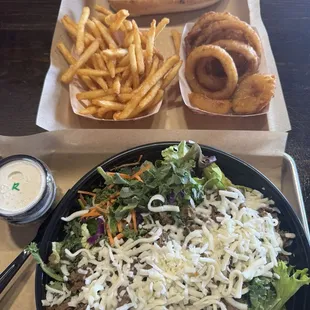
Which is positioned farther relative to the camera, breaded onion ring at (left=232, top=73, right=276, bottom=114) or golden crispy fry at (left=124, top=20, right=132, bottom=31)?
golden crispy fry at (left=124, top=20, right=132, bottom=31)

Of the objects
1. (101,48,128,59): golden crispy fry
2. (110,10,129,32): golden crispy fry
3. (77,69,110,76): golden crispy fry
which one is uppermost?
(110,10,129,32): golden crispy fry

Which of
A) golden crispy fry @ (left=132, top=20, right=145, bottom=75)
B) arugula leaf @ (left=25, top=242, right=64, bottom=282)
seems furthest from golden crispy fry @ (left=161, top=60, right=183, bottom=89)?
arugula leaf @ (left=25, top=242, right=64, bottom=282)

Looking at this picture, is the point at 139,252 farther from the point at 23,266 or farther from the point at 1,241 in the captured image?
the point at 1,241

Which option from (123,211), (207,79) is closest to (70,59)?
(207,79)

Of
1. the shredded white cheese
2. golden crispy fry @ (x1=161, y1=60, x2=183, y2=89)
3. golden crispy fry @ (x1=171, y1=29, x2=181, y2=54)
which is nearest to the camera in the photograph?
the shredded white cheese

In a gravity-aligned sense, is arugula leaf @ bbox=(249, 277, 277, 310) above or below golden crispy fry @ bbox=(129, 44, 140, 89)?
below

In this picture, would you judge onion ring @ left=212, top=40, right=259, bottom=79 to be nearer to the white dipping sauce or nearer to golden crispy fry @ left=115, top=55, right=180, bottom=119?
golden crispy fry @ left=115, top=55, right=180, bottom=119
